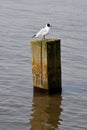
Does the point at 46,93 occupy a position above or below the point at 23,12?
below

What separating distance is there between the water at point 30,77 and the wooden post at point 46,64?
31 cm

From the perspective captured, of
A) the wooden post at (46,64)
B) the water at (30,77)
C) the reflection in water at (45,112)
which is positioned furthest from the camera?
the wooden post at (46,64)

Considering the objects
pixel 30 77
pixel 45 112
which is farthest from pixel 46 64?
pixel 30 77

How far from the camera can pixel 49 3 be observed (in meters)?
32.9

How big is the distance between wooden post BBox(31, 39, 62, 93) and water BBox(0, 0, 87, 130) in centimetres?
31

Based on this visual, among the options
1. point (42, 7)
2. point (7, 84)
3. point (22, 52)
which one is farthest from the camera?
point (42, 7)

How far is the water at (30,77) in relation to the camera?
10.7m

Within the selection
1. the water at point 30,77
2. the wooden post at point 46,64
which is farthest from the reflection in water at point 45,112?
Answer: the wooden post at point 46,64

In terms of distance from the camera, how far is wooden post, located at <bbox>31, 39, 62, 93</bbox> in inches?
462

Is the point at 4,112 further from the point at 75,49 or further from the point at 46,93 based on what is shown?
the point at 75,49

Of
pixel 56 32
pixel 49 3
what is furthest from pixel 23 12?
pixel 56 32

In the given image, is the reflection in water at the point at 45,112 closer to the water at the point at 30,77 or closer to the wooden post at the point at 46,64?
the water at the point at 30,77

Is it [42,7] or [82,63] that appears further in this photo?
[42,7]

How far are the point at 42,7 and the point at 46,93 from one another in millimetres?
19247
